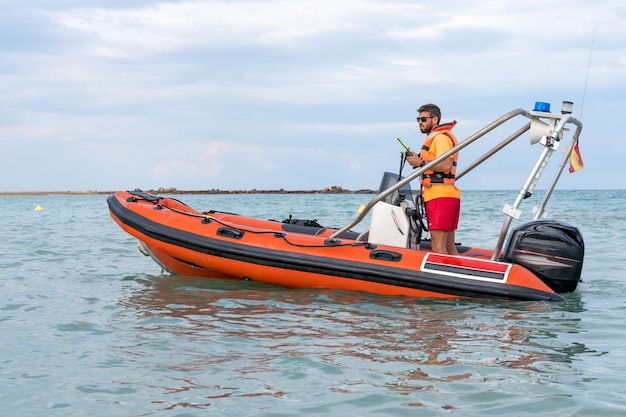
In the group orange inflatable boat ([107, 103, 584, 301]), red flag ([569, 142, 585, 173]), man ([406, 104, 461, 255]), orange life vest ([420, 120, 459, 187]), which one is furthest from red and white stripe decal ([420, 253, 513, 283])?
red flag ([569, 142, 585, 173])

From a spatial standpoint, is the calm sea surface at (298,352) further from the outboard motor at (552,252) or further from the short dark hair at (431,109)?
the short dark hair at (431,109)

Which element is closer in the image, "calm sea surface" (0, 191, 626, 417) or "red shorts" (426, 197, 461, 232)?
"calm sea surface" (0, 191, 626, 417)

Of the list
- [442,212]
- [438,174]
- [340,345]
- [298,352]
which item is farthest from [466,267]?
[298,352]

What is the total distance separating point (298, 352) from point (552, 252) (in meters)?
2.44

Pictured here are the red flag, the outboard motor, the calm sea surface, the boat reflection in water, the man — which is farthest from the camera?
the red flag

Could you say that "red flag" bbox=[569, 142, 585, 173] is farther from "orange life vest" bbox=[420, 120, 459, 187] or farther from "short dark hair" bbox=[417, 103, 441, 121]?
"short dark hair" bbox=[417, 103, 441, 121]

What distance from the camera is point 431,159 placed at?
219 inches

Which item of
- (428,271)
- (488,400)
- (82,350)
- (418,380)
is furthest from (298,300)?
(488,400)

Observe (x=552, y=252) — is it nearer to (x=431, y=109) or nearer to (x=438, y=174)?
(x=438, y=174)

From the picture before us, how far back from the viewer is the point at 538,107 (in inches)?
213

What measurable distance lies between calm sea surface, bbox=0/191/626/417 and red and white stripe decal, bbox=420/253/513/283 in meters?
0.20

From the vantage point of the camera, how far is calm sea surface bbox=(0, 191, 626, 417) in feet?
10.1

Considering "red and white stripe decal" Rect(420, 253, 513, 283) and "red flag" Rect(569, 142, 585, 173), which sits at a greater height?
"red flag" Rect(569, 142, 585, 173)

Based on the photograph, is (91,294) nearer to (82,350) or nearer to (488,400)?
(82,350)
